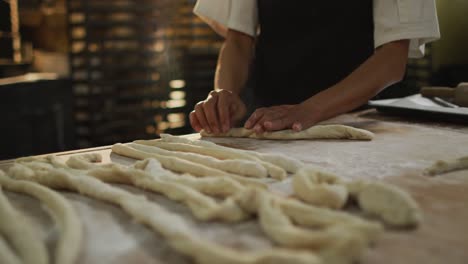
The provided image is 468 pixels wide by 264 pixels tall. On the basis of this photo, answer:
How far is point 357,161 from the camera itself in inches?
48.8

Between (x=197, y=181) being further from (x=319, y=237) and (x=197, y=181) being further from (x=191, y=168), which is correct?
(x=319, y=237)

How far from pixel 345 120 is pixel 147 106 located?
2.89m

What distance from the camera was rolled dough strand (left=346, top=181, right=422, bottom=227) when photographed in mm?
778

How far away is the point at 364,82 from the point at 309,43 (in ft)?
1.61

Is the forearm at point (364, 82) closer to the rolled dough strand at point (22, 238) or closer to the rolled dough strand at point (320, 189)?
the rolled dough strand at point (320, 189)

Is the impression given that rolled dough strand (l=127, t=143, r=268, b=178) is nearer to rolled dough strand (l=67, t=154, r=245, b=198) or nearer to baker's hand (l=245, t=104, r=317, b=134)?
rolled dough strand (l=67, t=154, r=245, b=198)

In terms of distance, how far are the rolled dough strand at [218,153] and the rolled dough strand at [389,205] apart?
0.82 ft

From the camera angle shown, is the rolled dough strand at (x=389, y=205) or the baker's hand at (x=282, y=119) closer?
the rolled dough strand at (x=389, y=205)

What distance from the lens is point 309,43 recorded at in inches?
86.3

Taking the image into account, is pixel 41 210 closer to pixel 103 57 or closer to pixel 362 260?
pixel 362 260

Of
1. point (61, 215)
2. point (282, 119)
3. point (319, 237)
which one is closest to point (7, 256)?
point (61, 215)

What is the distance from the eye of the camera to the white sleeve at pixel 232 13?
2250 millimetres

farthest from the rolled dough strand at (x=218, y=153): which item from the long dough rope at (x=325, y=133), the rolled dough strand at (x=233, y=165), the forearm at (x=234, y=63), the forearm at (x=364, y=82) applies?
the forearm at (x=234, y=63)

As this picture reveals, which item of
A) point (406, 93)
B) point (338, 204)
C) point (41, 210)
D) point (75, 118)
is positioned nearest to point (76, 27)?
point (75, 118)
